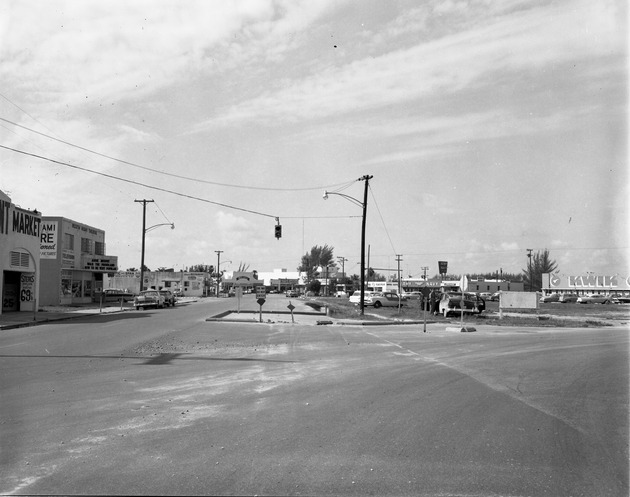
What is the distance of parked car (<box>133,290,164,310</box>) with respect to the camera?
45812 millimetres

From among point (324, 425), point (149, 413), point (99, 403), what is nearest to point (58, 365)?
point (99, 403)

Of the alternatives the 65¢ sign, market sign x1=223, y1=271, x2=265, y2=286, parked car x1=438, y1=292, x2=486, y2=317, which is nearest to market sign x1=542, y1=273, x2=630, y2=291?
market sign x1=223, y1=271, x2=265, y2=286

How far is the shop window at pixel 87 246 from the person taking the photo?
172 ft

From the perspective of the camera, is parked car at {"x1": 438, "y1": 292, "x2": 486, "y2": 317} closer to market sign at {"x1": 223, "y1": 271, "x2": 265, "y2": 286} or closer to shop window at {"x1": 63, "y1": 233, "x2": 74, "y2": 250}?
market sign at {"x1": 223, "y1": 271, "x2": 265, "y2": 286}

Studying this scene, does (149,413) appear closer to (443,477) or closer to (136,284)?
(443,477)

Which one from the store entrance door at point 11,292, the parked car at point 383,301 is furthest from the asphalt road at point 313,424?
the parked car at point 383,301

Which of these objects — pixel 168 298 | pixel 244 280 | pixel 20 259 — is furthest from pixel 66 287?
pixel 244 280

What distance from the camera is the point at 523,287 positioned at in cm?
14000

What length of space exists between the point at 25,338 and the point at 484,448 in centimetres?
1792

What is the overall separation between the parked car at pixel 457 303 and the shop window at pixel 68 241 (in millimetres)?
31476

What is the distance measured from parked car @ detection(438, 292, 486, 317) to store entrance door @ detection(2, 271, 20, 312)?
89.7 feet

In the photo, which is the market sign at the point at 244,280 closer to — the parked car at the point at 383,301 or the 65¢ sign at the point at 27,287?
the parked car at the point at 383,301

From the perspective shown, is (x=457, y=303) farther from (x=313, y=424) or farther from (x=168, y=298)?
(x=313, y=424)

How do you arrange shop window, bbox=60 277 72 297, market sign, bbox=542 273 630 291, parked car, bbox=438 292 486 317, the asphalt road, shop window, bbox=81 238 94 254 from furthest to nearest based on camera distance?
market sign, bbox=542 273 630 291 < shop window, bbox=81 238 94 254 < shop window, bbox=60 277 72 297 < parked car, bbox=438 292 486 317 < the asphalt road
